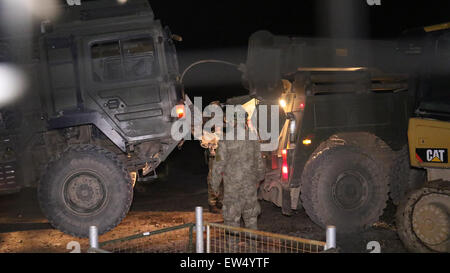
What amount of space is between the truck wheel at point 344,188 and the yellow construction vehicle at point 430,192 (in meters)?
1.02

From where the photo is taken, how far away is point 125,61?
6.87 metres

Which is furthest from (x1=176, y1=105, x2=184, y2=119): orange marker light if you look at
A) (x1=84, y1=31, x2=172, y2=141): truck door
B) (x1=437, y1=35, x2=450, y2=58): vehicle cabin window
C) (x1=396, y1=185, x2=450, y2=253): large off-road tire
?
(x1=437, y1=35, x2=450, y2=58): vehicle cabin window

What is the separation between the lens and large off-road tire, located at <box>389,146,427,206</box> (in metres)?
7.38

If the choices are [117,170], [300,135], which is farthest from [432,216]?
[117,170]

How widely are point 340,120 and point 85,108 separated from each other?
3869 mm

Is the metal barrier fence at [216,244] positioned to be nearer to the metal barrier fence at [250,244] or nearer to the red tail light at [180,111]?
the metal barrier fence at [250,244]

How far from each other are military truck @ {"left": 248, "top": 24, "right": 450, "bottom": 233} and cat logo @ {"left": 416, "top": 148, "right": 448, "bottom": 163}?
0.82 meters

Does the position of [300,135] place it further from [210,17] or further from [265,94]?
[210,17]

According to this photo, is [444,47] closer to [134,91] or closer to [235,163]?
[235,163]

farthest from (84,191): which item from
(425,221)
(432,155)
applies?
(432,155)

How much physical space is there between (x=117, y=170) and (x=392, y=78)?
14.9ft

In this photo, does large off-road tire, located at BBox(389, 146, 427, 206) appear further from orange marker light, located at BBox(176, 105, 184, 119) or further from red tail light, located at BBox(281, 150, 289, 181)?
orange marker light, located at BBox(176, 105, 184, 119)

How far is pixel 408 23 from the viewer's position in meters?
22.0

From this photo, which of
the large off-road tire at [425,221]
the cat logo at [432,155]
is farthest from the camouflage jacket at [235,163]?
the cat logo at [432,155]
